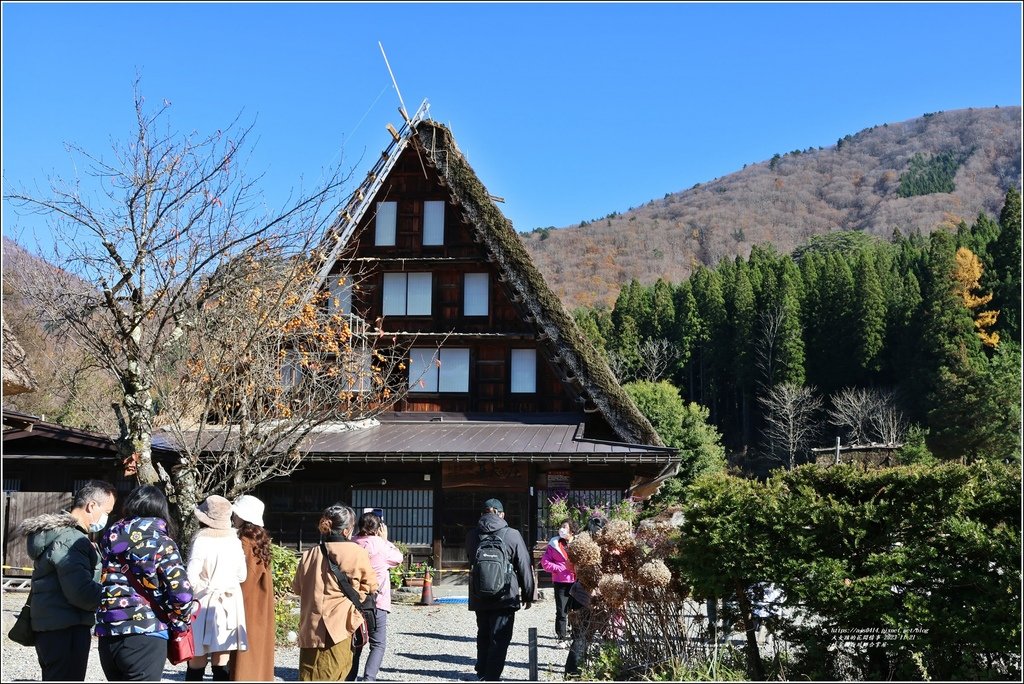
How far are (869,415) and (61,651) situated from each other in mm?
Result: 52726

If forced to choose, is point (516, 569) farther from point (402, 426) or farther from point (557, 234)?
point (557, 234)

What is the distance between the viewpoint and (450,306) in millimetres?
19438

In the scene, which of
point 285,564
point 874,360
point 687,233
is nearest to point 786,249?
point 687,233

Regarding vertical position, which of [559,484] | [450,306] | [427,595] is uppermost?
[450,306]

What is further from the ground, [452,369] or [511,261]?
[511,261]

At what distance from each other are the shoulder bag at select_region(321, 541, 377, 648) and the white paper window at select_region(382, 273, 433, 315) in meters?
12.1

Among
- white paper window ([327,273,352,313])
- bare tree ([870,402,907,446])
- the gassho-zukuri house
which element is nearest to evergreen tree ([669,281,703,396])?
bare tree ([870,402,907,446])

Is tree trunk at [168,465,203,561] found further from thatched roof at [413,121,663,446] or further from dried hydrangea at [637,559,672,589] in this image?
thatched roof at [413,121,663,446]

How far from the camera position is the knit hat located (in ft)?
19.5

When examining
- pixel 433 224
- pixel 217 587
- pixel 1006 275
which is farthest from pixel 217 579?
pixel 1006 275

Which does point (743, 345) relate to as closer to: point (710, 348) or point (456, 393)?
point (710, 348)

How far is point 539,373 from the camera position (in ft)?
62.7

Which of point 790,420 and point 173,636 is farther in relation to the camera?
point 790,420

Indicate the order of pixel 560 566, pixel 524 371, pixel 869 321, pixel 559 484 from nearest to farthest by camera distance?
pixel 560 566 < pixel 559 484 < pixel 524 371 < pixel 869 321
